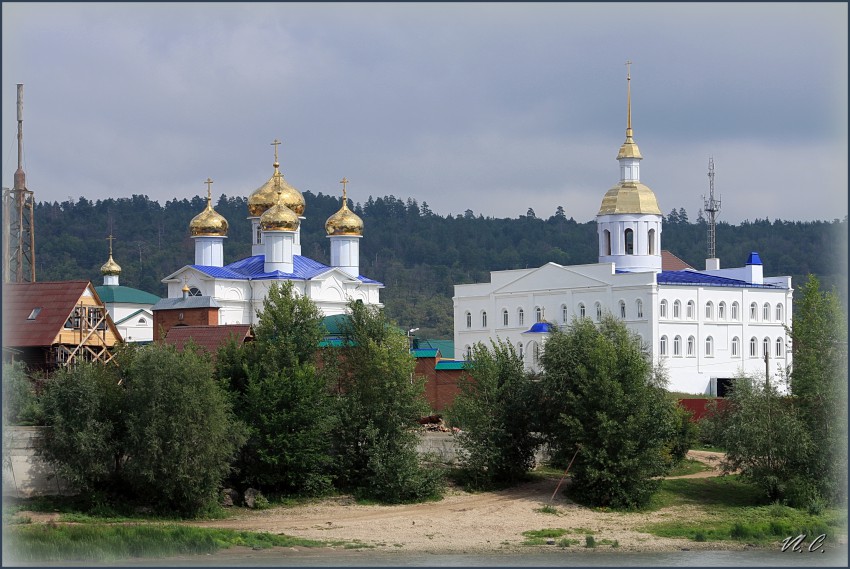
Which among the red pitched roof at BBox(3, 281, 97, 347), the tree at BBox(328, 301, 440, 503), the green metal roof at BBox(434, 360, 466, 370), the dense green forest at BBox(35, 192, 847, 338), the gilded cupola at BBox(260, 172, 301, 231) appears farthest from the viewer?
the dense green forest at BBox(35, 192, 847, 338)

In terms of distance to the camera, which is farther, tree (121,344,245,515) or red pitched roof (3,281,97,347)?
red pitched roof (3,281,97,347)

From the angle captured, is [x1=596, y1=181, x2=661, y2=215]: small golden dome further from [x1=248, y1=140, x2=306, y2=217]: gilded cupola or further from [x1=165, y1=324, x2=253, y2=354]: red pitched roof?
[x1=165, y1=324, x2=253, y2=354]: red pitched roof

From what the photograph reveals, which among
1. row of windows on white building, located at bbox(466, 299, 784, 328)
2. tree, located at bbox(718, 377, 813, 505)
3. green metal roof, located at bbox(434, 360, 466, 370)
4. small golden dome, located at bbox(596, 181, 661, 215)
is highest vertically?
small golden dome, located at bbox(596, 181, 661, 215)

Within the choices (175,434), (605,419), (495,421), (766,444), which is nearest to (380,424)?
(495,421)

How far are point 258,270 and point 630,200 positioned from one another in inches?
634

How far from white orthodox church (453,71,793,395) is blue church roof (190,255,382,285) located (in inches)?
260

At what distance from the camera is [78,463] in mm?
36438

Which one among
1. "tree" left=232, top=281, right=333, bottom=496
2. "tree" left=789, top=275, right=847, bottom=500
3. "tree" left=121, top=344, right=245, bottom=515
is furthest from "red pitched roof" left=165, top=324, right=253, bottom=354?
"tree" left=789, top=275, right=847, bottom=500

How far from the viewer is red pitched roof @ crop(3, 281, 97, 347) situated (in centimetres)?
4291

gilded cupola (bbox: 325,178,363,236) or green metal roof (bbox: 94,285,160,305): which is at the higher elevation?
gilded cupola (bbox: 325,178,363,236)

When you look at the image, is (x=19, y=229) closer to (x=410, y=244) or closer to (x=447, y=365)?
(x=447, y=365)

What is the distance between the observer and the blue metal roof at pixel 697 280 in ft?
209

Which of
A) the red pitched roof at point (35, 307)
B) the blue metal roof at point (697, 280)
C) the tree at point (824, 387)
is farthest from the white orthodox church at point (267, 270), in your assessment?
the tree at point (824, 387)

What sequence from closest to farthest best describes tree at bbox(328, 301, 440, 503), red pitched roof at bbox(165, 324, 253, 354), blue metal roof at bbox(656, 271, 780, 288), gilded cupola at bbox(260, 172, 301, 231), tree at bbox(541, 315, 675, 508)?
tree at bbox(328, 301, 440, 503)
tree at bbox(541, 315, 675, 508)
red pitched roof at bbox(165, 324, 253, 354)
gilded cupola at bbox(260, 172, 301, 231)
blue metal roof at bbox(656, 271, 780, 288)
